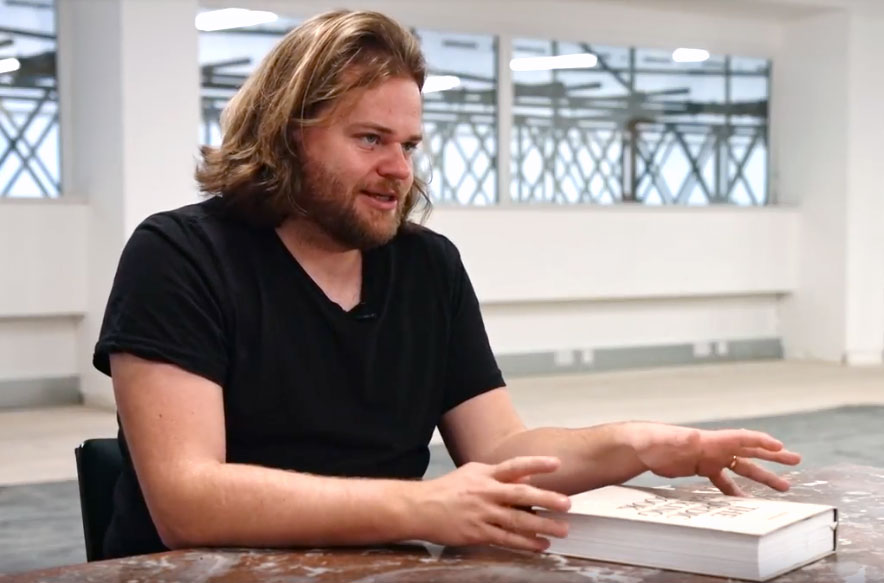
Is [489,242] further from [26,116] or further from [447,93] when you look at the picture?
[26,116]

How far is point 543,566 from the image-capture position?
3.27 ft

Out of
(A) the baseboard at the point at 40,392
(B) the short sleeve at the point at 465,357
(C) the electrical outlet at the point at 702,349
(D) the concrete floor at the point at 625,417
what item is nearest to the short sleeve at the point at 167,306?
(B) the short sleeve at the point at 465,357

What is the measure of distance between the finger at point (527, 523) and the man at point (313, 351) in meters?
0.04

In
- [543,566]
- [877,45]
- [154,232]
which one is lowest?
[543,566]

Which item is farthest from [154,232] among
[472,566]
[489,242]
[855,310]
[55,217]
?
[855,310]

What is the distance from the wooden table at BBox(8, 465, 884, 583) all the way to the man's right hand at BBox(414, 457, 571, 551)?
2 centimetres

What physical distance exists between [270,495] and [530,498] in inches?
9.6

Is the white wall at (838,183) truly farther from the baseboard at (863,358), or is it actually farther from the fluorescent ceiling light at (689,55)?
the fluorescent ceiling light at (689,55)

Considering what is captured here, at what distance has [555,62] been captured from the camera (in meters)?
7.15

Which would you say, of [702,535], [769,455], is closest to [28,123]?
[769,455]

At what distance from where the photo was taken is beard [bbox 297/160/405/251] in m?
1.34

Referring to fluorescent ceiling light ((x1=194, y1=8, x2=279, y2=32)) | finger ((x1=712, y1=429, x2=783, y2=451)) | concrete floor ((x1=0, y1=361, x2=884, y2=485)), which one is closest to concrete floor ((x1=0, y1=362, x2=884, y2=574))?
concrete floor ((x1=0, y1=361, x2=884, y2=485))

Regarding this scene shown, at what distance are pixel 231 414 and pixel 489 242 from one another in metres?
5.38

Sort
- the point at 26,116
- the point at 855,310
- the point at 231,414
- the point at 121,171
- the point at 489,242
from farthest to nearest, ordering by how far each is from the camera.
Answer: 1. the point at 855,310
2. the point at 489,242
3. the point at 26,116
4. the point at 121,171
5. the point at 231,414
